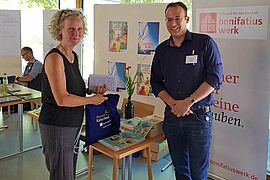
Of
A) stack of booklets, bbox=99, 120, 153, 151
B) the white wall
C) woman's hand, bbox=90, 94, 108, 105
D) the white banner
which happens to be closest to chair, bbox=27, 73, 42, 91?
the white wall

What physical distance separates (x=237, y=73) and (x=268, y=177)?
98cm

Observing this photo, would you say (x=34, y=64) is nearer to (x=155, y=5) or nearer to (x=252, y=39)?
(x=155, y=5)

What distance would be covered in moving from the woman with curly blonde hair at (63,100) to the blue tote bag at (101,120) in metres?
0.14

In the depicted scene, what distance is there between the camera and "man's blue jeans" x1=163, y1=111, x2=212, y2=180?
2137 millimetres

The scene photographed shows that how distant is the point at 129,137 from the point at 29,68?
8.55 ft

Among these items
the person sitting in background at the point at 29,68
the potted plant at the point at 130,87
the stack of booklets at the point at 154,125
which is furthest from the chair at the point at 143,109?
the person sitting in background at the point at 29,68

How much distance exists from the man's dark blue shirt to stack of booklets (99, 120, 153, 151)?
16.2 inches

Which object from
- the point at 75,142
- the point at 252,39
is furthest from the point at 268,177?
the point at 75,142

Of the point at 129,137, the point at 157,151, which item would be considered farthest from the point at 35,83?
the point at 129,137

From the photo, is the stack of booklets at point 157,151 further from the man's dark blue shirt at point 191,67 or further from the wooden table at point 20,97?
the wooden table at point 20,97

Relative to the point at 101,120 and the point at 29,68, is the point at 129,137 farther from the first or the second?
the point at 29,68

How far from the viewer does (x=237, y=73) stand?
2559mm

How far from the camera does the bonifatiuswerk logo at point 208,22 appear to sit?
105 inches

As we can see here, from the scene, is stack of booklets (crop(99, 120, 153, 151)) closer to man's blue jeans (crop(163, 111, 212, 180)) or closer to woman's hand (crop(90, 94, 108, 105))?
man's blue jeans (crop(163, 111, 212, 180))
